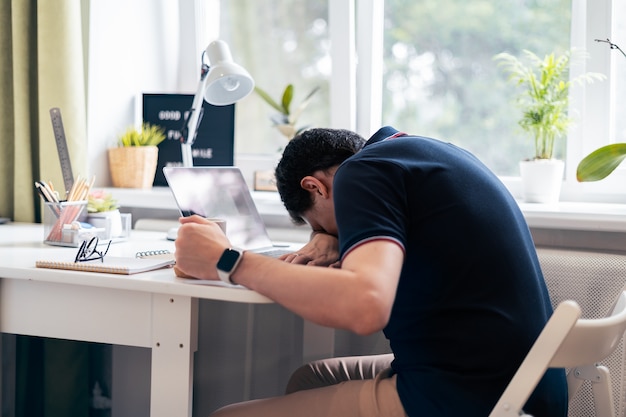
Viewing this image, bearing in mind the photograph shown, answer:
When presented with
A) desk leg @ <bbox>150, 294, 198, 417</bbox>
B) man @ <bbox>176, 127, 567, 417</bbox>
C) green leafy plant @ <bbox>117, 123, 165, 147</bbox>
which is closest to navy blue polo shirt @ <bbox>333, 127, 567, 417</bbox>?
man @ <bbox>176, 127, 567, 417</bbox>

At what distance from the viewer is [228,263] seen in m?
1.25

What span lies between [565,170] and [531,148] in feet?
0.39

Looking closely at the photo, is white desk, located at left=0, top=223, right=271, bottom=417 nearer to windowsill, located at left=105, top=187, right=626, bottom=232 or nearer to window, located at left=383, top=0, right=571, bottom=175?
windowsill, located at left=105, top=187, right=626, bottom=232

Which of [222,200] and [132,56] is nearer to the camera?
[222,200]

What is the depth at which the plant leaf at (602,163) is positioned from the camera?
177cm

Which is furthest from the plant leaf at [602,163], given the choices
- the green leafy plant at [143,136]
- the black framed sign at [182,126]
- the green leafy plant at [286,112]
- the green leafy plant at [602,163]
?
the green leafy plant at [143,136]

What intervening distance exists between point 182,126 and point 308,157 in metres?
1.10

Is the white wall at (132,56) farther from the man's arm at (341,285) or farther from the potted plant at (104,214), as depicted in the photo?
the man's arm at (341,285)

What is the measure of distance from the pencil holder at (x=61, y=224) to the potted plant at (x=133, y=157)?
57cm

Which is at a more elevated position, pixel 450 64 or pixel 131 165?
pixel 450 64

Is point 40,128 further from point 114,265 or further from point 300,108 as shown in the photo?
point 114,265

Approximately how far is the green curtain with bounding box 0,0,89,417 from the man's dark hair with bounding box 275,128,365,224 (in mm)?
930

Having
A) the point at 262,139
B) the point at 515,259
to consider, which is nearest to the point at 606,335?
the point at 515,259

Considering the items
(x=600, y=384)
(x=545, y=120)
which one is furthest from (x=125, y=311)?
(x=545, y=120)
